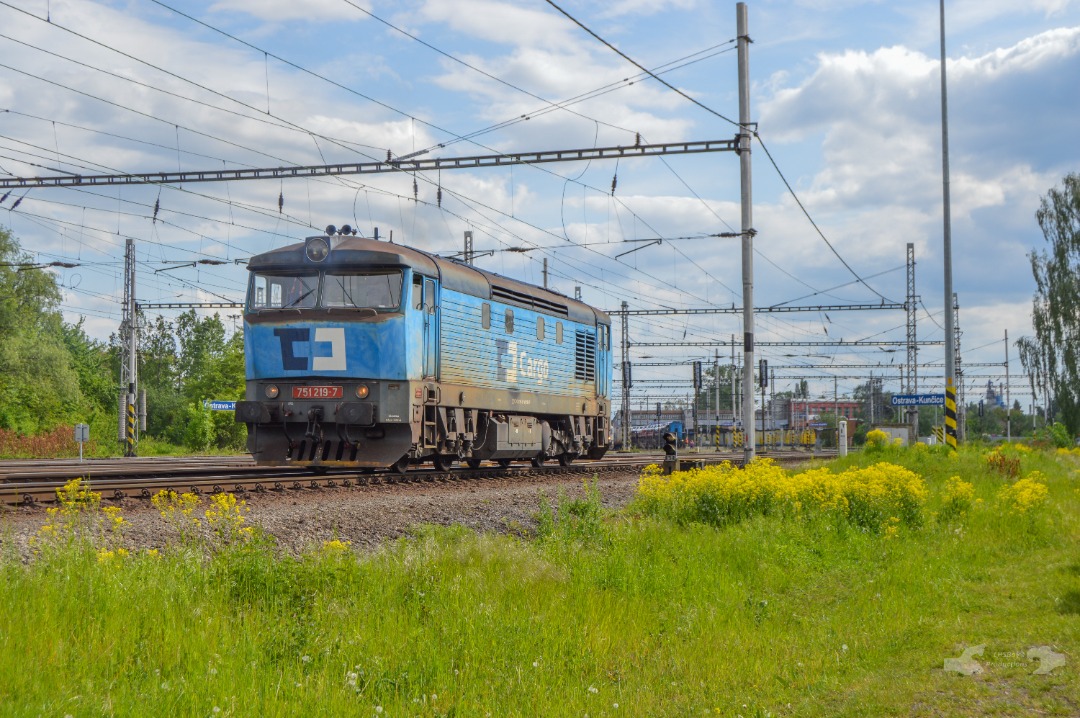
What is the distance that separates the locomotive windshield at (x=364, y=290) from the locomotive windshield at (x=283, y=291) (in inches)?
11.2

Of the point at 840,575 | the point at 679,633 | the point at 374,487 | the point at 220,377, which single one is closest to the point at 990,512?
the point at 840,575

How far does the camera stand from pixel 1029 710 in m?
6.06

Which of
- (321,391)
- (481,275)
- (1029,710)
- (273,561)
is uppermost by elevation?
(481,275)

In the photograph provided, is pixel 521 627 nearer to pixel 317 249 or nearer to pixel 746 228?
pixel 317 249

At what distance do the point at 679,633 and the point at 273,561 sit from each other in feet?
10.8

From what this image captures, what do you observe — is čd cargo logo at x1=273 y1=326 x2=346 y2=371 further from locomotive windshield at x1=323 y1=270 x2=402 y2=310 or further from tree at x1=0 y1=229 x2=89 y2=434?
tree at x1=0 y1=229 x2=89 y2=434

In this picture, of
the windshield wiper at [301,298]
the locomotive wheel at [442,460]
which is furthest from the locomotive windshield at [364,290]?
the locomotive wheel at [442,460]

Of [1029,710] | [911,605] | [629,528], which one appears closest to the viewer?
[1029,710]

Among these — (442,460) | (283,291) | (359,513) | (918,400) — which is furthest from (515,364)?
(918,400)

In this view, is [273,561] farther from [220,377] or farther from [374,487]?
[220,377]

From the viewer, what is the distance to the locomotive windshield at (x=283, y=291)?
18.4 meters

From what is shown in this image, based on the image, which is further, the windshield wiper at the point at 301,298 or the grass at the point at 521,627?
the windshield wiper at the point at 301,298

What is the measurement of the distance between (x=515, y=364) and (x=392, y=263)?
5269mm

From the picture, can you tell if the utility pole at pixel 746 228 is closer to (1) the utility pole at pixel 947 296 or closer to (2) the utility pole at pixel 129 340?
(1) the utility pole at pixel 947 296
